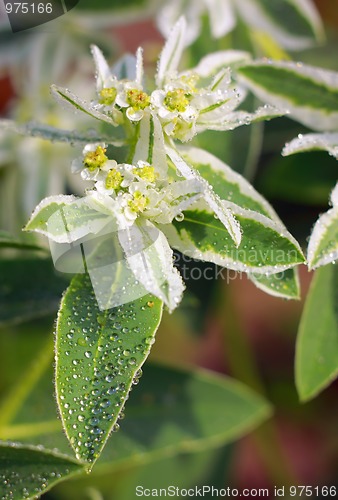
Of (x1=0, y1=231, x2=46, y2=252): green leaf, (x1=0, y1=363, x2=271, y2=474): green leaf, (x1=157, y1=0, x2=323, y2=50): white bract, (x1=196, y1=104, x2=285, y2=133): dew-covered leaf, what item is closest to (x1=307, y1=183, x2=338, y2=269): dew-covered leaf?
(x1=196, y1=104, x2=285, y2=133): dew-covered leaf

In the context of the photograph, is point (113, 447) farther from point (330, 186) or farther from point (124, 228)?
point (330, 186)

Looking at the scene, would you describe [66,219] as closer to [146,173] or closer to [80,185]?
[146,173]

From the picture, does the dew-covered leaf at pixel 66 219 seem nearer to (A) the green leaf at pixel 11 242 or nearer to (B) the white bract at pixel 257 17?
(A) the green leaf at pixel 11 242

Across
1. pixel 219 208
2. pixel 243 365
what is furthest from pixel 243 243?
pixel 243 365

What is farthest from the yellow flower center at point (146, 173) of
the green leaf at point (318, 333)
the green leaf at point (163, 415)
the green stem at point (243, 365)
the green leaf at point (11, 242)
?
the green stem at point (243, 365)

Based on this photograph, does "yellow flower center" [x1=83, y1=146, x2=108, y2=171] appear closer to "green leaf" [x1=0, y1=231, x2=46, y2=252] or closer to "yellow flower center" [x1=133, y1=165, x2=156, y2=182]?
"yellow flower center" [x1=133, y1=165, x2=156, y2=182]
